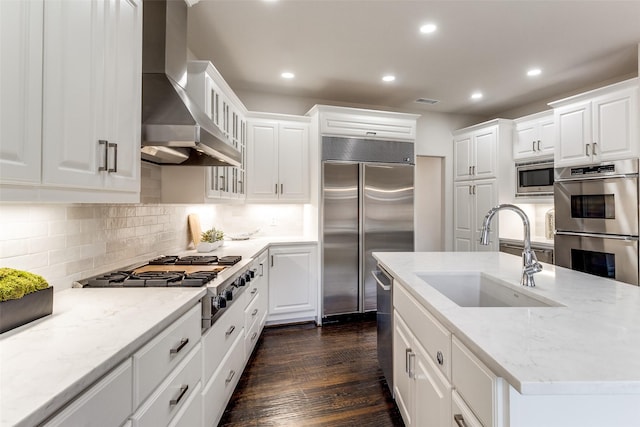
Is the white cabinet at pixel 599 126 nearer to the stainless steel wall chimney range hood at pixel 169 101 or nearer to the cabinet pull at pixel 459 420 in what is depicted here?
the cabinet pull at pixel 459 420

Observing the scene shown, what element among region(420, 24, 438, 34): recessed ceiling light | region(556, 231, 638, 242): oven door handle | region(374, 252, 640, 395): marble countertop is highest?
region(420, 24, 438, 34): recessed ceiling light

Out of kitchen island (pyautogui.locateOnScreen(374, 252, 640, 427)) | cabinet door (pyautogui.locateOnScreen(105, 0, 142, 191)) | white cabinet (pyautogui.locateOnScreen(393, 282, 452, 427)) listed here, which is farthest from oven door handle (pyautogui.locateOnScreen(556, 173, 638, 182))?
cabinet door (pyautogui.locateOnScreen(105, 0, 142, 191))

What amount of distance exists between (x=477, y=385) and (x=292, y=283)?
9.22 feet

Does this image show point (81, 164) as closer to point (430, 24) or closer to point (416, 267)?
point (416, 267)

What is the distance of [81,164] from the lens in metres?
1.15

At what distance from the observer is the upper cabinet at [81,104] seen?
927 mm

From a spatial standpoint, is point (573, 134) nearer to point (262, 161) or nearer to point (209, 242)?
point (262, 161)

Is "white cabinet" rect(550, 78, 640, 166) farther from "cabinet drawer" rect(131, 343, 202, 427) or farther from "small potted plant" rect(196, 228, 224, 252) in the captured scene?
"cabinet drawer" rect(131, 343, 202, 427)

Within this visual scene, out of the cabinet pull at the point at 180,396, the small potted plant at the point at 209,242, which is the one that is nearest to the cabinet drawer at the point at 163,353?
the cabinet pull at the point at 180,396

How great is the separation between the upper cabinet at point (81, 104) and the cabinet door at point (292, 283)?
218cm

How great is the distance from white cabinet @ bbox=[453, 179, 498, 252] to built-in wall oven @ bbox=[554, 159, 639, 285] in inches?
33.7

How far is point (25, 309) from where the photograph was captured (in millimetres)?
1056

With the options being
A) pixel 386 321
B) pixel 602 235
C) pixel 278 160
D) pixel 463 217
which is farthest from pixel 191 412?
pixel 463 217

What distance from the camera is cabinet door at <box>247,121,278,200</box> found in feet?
12.3
